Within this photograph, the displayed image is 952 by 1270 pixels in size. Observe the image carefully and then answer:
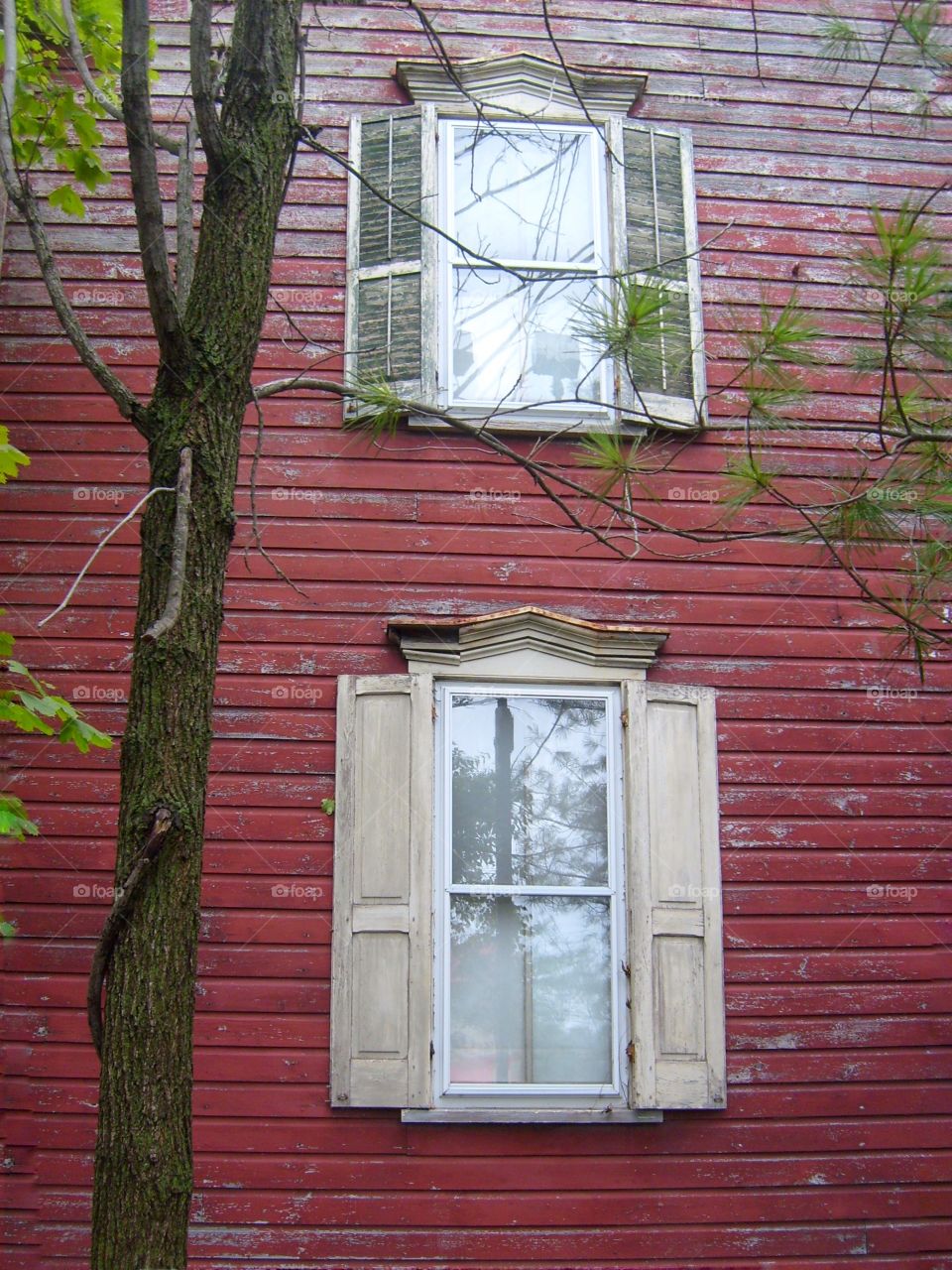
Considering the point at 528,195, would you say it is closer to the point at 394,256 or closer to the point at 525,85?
the point at 525,85

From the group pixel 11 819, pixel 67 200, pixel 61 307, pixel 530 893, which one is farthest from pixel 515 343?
pixel 61 307

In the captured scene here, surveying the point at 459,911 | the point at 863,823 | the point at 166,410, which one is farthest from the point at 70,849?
the point at 863,823

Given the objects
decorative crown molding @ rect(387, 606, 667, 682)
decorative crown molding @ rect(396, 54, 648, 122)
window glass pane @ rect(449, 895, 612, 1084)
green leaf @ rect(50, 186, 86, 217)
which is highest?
decorative crown molding @ rect(396, 54, 648, 122)

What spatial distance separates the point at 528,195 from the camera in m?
7.07

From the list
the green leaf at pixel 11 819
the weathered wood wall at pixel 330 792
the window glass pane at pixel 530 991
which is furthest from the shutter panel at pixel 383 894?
the green leaf at pixel 11 819

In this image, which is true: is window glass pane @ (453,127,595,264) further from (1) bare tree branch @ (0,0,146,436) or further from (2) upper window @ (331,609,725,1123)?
(1) bare tree branch @ (0,0,146,436)

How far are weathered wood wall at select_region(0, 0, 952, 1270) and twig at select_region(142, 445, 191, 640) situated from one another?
2850mm

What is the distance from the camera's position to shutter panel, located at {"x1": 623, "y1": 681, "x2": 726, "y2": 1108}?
582cm

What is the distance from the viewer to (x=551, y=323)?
271 inches

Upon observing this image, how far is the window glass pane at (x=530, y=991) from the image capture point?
586 cm

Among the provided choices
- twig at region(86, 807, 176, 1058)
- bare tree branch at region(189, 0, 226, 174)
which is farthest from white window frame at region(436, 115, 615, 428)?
twig at region(86, 807, 176, 1058)

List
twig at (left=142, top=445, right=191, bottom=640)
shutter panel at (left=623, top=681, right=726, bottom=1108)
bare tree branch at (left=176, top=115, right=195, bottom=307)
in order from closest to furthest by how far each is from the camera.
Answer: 1. twig at (left=142, top=445, right=191, bottom=640)
2. bare tree branch at (left=176, top=115, right=195, bottom=307)
3. shutter panel at (left=623, top=681, right=726, bottom=1108)

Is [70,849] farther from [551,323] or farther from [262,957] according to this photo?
[551,323]

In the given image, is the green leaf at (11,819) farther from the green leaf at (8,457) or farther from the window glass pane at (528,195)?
the window glass pane at (528,195)
